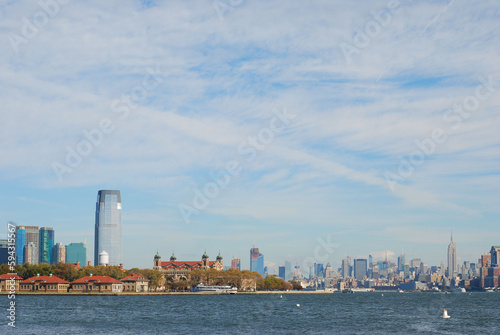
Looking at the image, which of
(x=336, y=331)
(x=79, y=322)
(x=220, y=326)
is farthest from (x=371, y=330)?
(x=79, y=322)

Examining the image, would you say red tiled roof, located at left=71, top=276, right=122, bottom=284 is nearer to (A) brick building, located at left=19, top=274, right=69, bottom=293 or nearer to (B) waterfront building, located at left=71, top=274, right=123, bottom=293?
(B) waterfront building, located at left=71, top=274, right=123, bottom=293

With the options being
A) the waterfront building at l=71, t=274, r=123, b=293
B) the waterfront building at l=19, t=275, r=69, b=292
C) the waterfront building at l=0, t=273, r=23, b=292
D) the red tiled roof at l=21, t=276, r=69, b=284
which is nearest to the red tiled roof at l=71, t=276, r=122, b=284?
the waterfront building at l=71, t=274, r=123, b=293

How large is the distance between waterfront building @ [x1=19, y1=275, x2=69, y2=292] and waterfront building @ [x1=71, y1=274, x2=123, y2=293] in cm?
395

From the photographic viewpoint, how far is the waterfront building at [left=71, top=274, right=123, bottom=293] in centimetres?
19050

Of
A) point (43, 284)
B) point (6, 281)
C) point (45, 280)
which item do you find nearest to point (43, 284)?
point (43, 284)

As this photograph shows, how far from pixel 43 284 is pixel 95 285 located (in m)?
15.6

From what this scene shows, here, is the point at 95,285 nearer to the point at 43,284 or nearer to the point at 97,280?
the point at 97,280

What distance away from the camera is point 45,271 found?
19838cm

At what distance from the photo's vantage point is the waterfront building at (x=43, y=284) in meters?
186

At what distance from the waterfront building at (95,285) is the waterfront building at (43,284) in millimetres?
3952

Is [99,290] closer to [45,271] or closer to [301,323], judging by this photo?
[45,271]

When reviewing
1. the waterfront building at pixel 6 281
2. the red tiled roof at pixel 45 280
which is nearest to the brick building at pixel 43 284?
the red tiled roof at pixel 45 280

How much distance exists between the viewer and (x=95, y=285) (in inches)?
7539

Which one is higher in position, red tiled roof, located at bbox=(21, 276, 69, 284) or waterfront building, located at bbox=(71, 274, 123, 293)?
red tiled roof, located at bbox=(21, 276, 69, 284)
